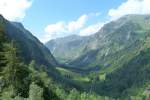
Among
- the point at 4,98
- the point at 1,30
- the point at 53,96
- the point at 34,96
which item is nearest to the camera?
the point at 4,98

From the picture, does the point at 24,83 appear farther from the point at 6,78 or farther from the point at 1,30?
the point at 1,30

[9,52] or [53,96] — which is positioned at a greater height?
[9,52]

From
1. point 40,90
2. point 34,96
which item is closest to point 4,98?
point 34,96

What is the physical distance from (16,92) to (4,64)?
32.4 feet

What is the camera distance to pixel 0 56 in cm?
10094

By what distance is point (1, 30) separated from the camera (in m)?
112

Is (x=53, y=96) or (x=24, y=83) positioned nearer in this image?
(x=24, y=83)

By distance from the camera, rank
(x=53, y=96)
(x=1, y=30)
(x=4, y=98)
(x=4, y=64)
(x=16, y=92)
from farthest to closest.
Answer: (x=53, y=96), (x=1, y=30), (x=4, y=64), (x=16, y=92), (x=4, y=98)

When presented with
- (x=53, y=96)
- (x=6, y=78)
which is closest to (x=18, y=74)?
(x=6, y=78)

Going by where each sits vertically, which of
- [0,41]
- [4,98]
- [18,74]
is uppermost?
[0,41]

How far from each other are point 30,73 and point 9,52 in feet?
Result: 75.2

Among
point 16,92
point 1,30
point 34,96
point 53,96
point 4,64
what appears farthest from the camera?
point 53,96

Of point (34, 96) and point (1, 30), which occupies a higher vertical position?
point (1, 30)

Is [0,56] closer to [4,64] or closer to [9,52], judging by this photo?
[4,64]
